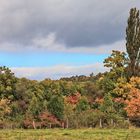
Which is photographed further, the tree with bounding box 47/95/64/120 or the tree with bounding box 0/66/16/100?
the tree with bounding box 0/66/16/100

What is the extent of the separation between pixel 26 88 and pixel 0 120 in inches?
517

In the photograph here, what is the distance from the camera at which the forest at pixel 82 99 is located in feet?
179

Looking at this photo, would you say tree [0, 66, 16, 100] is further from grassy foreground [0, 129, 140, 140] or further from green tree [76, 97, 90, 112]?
grassy foreground [0, 129, 140, 140]

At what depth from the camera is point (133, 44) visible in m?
67.9

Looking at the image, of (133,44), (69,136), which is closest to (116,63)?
(133,44)

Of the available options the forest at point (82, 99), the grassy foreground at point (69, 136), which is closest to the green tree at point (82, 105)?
the forest at point (82, 99)

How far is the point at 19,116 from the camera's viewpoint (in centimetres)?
5853

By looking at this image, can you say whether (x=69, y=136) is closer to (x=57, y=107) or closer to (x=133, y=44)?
(x=57, y=107)

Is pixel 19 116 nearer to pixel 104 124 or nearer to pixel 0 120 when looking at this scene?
pixel 0 120

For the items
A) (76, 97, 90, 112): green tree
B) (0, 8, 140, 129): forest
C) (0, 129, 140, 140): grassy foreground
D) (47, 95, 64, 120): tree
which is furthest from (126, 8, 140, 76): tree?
(0, 129, 140, 140): grassy foreground

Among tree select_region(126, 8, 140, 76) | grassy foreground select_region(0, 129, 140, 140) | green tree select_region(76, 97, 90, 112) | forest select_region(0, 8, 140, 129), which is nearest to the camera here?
grassy foreground select_region(0, 129, 140, 140)

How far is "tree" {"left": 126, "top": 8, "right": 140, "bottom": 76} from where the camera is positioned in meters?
67.1

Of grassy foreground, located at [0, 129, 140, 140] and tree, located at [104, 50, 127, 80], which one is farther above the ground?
tree, located at [104, 50, 127, 80]

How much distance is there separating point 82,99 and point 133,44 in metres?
12.1
